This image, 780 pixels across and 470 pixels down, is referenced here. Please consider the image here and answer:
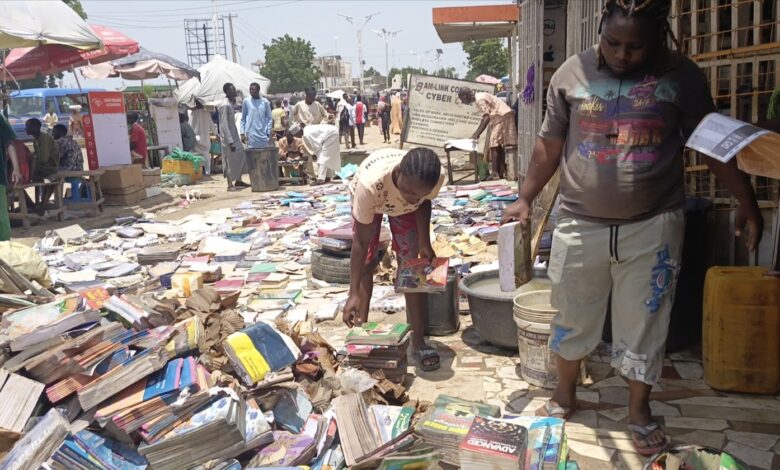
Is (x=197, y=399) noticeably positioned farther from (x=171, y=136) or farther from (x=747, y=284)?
(x=171, y=136)

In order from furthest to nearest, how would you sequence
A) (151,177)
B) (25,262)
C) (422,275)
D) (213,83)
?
(213,83) → (151,177) → (25,262) → (422,275)

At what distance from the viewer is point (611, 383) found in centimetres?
372

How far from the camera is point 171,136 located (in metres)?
16.5

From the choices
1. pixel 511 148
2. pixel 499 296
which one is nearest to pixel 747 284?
pixel 499 296

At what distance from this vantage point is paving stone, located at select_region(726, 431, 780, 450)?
2.97 meters

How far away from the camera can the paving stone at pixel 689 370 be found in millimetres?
3729

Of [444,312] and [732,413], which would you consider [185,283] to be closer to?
[444,312]

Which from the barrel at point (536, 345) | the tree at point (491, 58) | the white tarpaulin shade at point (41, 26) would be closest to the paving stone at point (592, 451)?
the barrel at point (536, 345)

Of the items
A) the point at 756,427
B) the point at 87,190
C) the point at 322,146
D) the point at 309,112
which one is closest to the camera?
the point at 756,427

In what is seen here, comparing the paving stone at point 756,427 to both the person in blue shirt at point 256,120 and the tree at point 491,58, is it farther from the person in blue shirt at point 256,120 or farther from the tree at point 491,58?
the tree at point 491,58

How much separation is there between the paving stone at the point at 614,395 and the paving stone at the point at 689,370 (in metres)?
0.41

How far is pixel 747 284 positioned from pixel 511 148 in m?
8.28

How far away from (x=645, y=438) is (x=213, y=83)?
18190 millimetres

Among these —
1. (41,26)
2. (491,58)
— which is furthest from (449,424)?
(491,58)
